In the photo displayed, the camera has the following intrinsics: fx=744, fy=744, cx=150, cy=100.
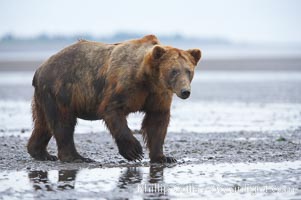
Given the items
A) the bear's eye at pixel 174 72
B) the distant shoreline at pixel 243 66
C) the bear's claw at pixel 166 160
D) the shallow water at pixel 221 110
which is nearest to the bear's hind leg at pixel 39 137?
the bear's claw at pixel 166 160

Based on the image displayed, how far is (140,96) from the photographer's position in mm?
8617

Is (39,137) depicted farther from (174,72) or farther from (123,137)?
(174,72)

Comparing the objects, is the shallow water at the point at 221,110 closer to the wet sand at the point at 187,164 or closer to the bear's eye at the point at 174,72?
the wet sand at the point at 187,164

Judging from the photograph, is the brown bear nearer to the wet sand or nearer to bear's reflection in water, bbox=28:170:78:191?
the wet sand

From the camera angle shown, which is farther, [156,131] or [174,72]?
[156,131]

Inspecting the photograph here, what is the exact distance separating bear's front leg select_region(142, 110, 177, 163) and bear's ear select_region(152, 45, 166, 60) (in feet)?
2.56

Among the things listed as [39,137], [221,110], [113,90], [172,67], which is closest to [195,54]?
[172,67]

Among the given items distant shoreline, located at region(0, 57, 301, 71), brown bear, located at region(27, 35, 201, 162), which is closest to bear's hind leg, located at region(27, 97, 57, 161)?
brown bear, located at region(27, 35, 201, 162)

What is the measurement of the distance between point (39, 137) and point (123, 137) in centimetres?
165

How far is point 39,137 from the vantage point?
32.1ft

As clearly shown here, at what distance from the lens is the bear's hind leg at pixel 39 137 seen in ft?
31.9

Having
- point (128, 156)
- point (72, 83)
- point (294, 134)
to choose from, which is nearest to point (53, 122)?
point (72, 83)

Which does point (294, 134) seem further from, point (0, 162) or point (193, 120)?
point (0, 162)

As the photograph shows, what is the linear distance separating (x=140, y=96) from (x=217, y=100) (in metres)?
11.5
